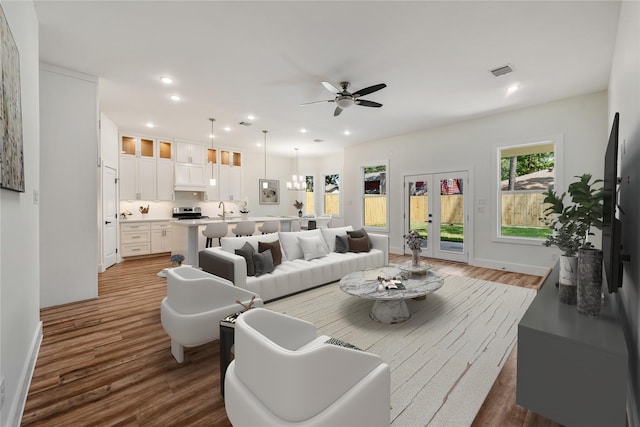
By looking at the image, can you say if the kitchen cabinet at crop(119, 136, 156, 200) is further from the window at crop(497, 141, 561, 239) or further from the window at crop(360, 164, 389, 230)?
the window at crop(497, 141, 561, 239)

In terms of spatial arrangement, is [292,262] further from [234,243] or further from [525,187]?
[525,187]

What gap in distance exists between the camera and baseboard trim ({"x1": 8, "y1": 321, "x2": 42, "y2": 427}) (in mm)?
1595

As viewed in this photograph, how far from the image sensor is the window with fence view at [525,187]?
4922mm

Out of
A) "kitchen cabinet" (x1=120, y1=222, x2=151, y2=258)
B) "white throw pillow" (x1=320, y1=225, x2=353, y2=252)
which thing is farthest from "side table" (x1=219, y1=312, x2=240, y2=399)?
"kitchen cabinet" (x1=120, y1=222, x2=151, y2=258)

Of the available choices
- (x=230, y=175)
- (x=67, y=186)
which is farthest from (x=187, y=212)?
(x=67, y=186)

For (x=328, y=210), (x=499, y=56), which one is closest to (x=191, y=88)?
(x=499, y=56)

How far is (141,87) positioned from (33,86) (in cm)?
188

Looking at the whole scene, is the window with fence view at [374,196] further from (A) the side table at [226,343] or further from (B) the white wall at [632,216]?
(A) the side table at [226,343]

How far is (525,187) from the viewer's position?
5.14m

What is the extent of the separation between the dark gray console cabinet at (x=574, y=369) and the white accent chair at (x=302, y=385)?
942 millimetres

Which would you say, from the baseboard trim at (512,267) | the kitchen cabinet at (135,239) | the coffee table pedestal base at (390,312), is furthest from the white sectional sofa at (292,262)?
the kitchen cabinet at (135,239)

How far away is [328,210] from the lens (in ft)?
31.7

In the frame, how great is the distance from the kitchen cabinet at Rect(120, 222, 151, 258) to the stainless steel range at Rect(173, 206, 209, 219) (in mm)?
784

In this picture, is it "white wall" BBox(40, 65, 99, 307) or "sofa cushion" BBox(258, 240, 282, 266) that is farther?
"sofa cushion" BBox(258, 240, 282, 266)
